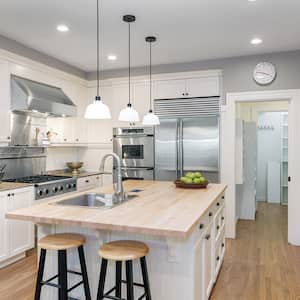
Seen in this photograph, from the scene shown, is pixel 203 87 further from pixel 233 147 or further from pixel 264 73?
pixel 233 147

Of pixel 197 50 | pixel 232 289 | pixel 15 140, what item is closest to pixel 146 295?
pixel 232 289

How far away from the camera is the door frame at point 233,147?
170 inches

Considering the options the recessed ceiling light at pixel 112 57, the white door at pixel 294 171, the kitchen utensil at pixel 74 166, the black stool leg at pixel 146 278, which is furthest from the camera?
the kitchen utensil at pixel 74 166

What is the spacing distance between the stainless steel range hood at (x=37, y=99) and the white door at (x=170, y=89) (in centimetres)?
143

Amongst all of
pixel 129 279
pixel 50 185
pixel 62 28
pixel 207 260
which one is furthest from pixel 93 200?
pixel 62 28

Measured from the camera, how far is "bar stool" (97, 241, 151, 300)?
1.95 m

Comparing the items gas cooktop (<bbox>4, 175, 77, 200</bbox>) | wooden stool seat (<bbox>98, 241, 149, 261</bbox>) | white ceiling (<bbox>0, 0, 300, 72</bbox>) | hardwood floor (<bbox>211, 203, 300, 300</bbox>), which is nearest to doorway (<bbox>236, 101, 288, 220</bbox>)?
hardwood floor (<bbox>211, 203, 300, 300</bbox>)

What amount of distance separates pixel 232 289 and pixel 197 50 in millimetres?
3090

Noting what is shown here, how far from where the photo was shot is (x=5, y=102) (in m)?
3.75

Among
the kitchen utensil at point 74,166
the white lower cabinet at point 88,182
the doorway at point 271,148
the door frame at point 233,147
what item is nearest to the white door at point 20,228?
the white lower cabinet at point 88,182

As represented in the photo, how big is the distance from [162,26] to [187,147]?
76.8 inches

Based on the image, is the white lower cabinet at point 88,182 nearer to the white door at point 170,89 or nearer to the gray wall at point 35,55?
the white door at point 170,89

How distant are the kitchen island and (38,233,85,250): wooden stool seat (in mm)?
101

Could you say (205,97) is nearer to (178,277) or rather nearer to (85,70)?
(85,70)
